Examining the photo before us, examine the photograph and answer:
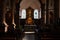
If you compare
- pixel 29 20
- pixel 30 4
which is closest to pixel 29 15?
pixel 29 20

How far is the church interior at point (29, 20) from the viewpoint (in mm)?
10192

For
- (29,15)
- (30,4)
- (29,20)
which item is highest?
(30,4)

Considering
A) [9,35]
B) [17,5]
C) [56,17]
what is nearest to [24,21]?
[17,5]

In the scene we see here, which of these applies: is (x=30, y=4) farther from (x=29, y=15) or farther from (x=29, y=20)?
(x=29, y=20)

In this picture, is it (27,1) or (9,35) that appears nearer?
(9,35)

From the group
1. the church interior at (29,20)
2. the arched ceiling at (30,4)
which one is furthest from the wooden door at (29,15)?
the arched ceiling at (30,4)

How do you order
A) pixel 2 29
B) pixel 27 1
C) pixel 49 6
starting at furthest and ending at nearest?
pixel 27 1
pixel 49 6
pixel 2 29

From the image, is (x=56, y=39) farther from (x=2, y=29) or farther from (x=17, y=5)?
(x=17, y=5)

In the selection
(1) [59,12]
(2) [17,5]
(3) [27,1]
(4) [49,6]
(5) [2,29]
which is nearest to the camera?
(5) [2,29]

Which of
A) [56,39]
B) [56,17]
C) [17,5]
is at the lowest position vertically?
[56,39]

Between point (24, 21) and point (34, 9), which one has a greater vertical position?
point (34, 9)

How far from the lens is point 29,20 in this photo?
34.4 meters

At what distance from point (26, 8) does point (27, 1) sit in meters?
1.53

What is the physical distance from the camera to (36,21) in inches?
1328
